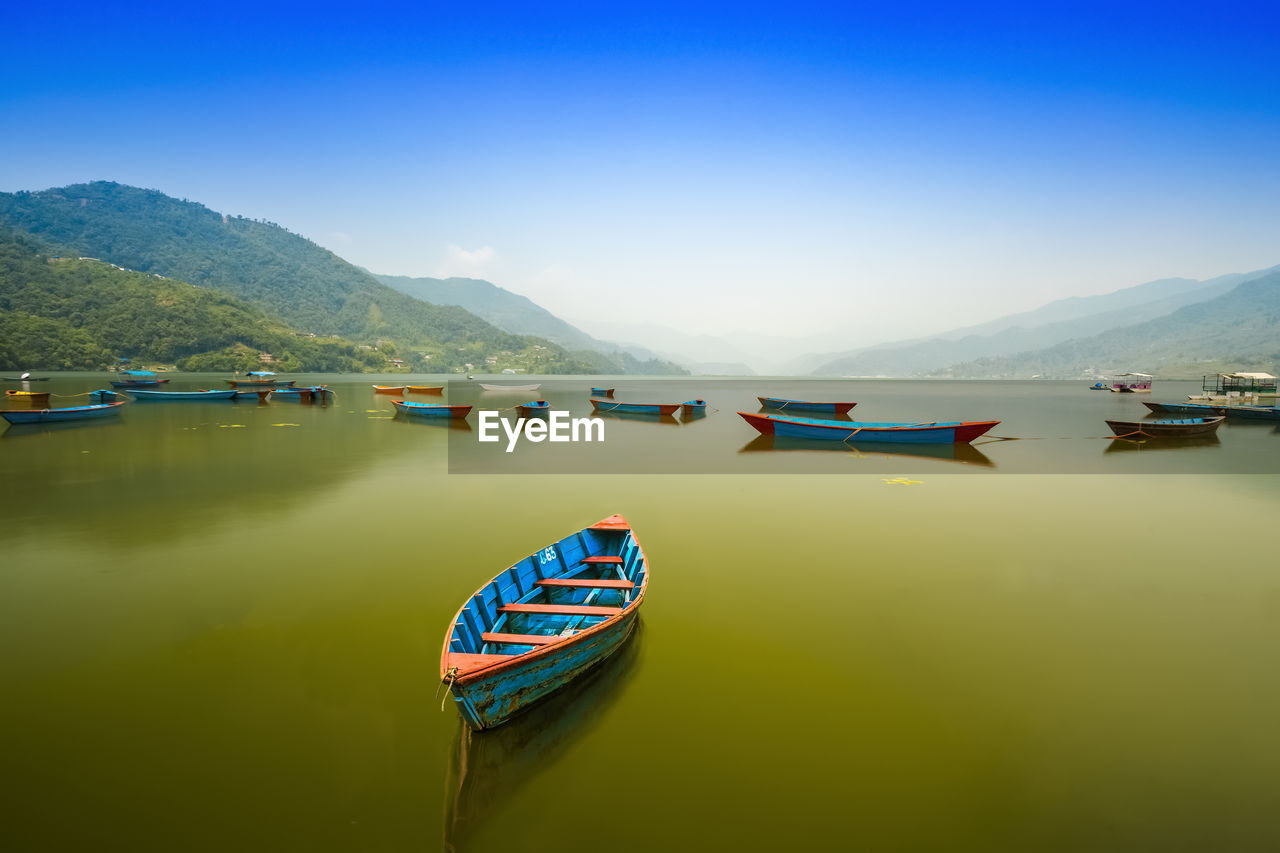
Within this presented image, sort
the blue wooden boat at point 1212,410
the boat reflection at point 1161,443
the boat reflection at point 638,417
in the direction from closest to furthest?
1. the boat reflection at point 1161,443
2. the blue wooden boat at point 1212,410
3. the boat reflection at point 638,417

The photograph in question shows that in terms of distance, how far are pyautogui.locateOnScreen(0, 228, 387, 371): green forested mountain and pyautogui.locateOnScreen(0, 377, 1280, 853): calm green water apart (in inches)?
5156

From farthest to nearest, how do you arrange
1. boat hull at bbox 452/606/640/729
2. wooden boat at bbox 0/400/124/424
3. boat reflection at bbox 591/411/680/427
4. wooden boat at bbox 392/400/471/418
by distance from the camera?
1. boat reflection at bbox 591/411/680/427
2. wooden boat at bbox 392/400/471/418
3. wooden boat at bbox 0/400/124/424
4. boat hull at bbox 452/606/640/729

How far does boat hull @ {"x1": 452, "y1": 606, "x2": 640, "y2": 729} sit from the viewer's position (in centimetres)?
541

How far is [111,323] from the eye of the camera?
121062 millimetres

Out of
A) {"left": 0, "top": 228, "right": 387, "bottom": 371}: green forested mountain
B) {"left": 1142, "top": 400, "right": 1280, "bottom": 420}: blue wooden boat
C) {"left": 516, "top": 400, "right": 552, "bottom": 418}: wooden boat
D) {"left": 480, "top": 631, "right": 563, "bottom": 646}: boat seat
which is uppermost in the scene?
{"left": 0, "top": 228, "right": 387, "bottom": 371}: green forested mountain

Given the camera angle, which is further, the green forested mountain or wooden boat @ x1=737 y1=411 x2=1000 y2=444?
the green forested mountain

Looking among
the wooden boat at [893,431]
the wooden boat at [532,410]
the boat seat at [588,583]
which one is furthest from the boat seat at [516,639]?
the wooden boat at [532,410]

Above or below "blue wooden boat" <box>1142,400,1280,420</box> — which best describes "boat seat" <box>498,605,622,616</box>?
below

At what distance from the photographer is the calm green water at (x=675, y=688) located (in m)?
5.16

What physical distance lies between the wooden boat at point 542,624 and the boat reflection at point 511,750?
20 cm

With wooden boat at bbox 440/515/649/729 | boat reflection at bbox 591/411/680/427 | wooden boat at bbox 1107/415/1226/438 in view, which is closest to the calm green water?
wooden boat at bbox 440/515/649/729

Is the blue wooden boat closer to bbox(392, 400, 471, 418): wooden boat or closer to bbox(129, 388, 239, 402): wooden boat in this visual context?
bbox(392, 400, 471, 418): wooden boat

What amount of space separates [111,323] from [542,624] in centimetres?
15964

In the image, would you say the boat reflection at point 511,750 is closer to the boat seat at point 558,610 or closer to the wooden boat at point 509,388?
the boat seat at point 558,610
